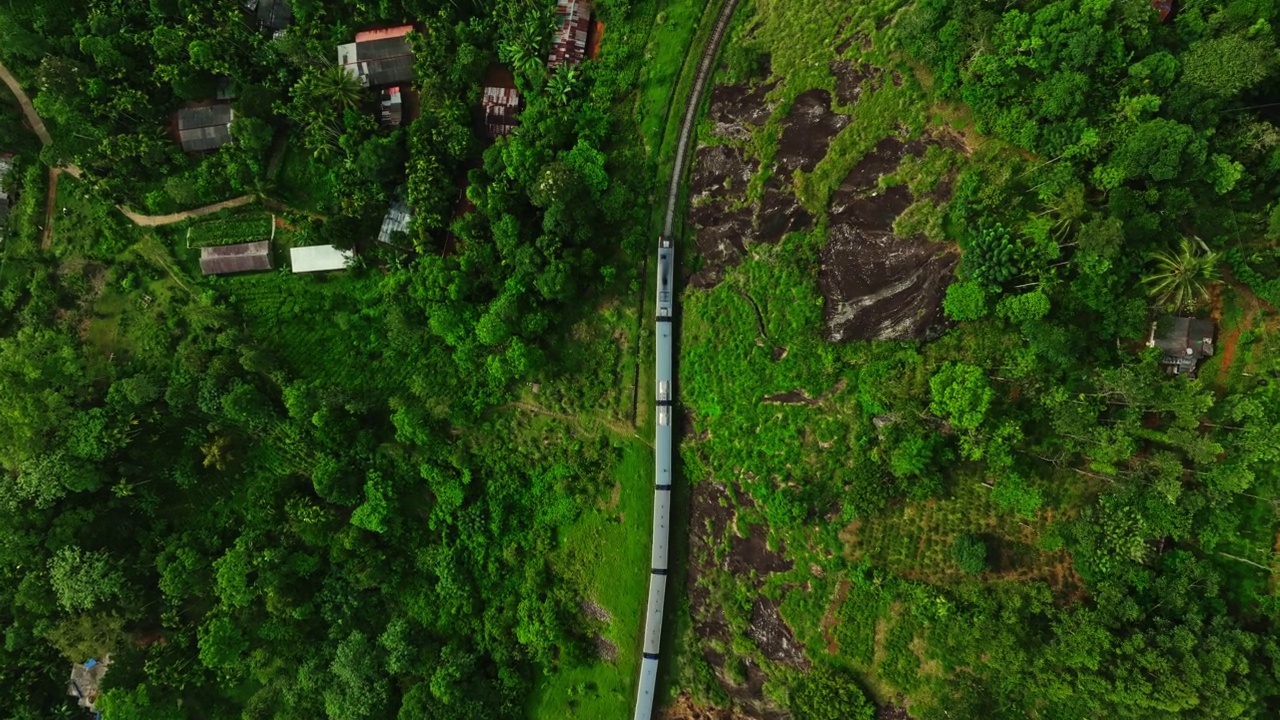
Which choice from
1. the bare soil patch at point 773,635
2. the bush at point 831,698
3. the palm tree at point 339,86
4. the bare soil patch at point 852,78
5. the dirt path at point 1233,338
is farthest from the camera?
the palm tree at point 339,86

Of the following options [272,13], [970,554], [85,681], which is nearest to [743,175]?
[970,554]

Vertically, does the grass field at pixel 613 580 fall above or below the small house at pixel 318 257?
below

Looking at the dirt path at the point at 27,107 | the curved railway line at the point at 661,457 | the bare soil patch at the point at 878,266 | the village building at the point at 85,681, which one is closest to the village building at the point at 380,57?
the curved railway line at the point at 661,457

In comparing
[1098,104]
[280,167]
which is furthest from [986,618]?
[280,167]

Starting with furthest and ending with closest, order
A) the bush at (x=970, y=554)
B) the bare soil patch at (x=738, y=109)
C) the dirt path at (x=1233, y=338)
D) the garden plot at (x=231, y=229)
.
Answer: the garden plot at (x=231, y=229) < the bare soil patch at (x=738, y=109) < the bush at (x=970, y=554) < the dirt path at (x=1233, y=338)

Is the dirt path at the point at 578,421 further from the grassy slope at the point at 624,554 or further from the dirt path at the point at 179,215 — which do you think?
the dirt path at the point at 179,215

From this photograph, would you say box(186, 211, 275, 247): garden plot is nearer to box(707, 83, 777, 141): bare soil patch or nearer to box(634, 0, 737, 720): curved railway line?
box(634, 0, 737, 720): curved railway line

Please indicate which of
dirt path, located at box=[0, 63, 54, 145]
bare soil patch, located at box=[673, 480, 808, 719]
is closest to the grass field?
bare soil patch, located at box=[673, 480, 808, 719]

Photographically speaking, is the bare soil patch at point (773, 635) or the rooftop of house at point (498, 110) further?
the rooftop of house at point (498, 110)
